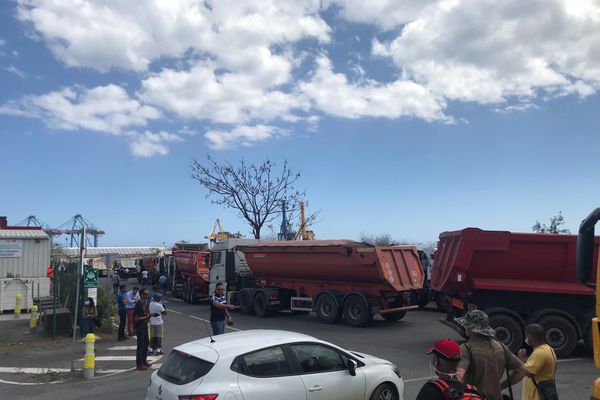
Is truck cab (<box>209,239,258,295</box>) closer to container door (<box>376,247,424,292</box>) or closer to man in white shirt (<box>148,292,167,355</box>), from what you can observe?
container door (<box>376,247,424,292</box>)

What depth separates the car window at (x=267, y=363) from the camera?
5867 millimetres

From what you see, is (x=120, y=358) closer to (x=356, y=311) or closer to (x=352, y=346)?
(x=352, y=346)

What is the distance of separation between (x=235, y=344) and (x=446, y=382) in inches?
125

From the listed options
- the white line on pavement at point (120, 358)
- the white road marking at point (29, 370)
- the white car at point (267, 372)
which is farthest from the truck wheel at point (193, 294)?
the white car at point (267, 372)

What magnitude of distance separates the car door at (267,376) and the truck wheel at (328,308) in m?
11.3

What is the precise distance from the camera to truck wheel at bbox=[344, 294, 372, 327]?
53.7ft

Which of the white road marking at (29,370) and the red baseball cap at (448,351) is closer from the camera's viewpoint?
the red baseball cap at (448,351)

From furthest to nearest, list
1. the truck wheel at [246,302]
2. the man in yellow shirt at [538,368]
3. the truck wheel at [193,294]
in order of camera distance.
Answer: the truck wheel at [193,294], the truck wheel at [246,302], the man in yellow shirt at [538,368]

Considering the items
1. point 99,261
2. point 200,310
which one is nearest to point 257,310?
point 200,310

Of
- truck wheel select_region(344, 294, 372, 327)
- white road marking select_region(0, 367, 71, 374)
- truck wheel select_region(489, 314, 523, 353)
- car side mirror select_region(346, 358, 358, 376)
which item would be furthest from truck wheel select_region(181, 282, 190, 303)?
car side mirror select_region(346, 358, 358, 376)

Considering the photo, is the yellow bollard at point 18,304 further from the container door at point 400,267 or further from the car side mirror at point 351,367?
the car side mirror at point 351,367

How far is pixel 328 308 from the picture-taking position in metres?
17.8

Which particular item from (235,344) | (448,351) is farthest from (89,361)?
(448,351)

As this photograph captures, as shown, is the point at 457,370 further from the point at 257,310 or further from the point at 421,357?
the point at 257,310
